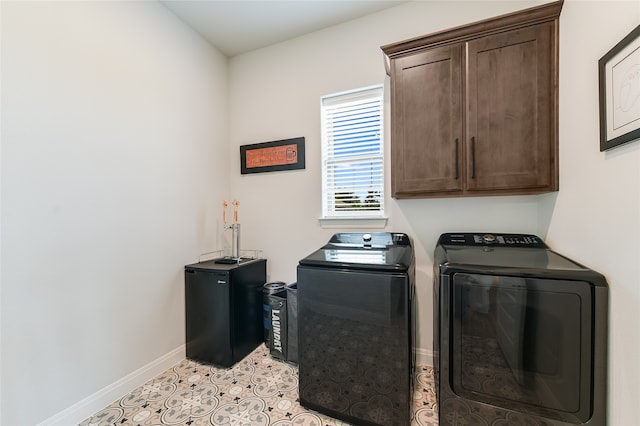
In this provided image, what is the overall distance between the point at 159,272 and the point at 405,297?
1.88 metres

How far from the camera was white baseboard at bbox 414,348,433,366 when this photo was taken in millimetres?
2074

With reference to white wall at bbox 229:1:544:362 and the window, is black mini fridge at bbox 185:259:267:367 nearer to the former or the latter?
white wall at bbox 229:1:544:362

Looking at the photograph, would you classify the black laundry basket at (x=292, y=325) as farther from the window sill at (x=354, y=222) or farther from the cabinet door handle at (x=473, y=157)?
the cabinet door handle at (x=473, y=157)

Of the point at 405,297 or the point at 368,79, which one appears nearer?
the point at 405,297

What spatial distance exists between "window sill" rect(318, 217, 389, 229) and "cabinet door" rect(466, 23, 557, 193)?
29.6 inches

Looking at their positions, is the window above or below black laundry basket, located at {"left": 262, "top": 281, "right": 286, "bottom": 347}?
above

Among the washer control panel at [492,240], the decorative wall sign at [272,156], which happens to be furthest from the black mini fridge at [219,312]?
the washer control panel at [492,240]

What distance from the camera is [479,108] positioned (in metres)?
1.62

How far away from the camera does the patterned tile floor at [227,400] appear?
1.51 metres

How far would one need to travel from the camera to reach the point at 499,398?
1166 millimetres

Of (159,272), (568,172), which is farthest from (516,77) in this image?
(159,272)

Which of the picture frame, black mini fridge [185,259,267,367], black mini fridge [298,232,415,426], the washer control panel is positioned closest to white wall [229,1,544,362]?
the washer control panel

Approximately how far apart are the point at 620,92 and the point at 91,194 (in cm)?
270

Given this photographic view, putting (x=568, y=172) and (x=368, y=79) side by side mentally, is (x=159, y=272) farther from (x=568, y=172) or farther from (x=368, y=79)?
(x=568, y=172)
